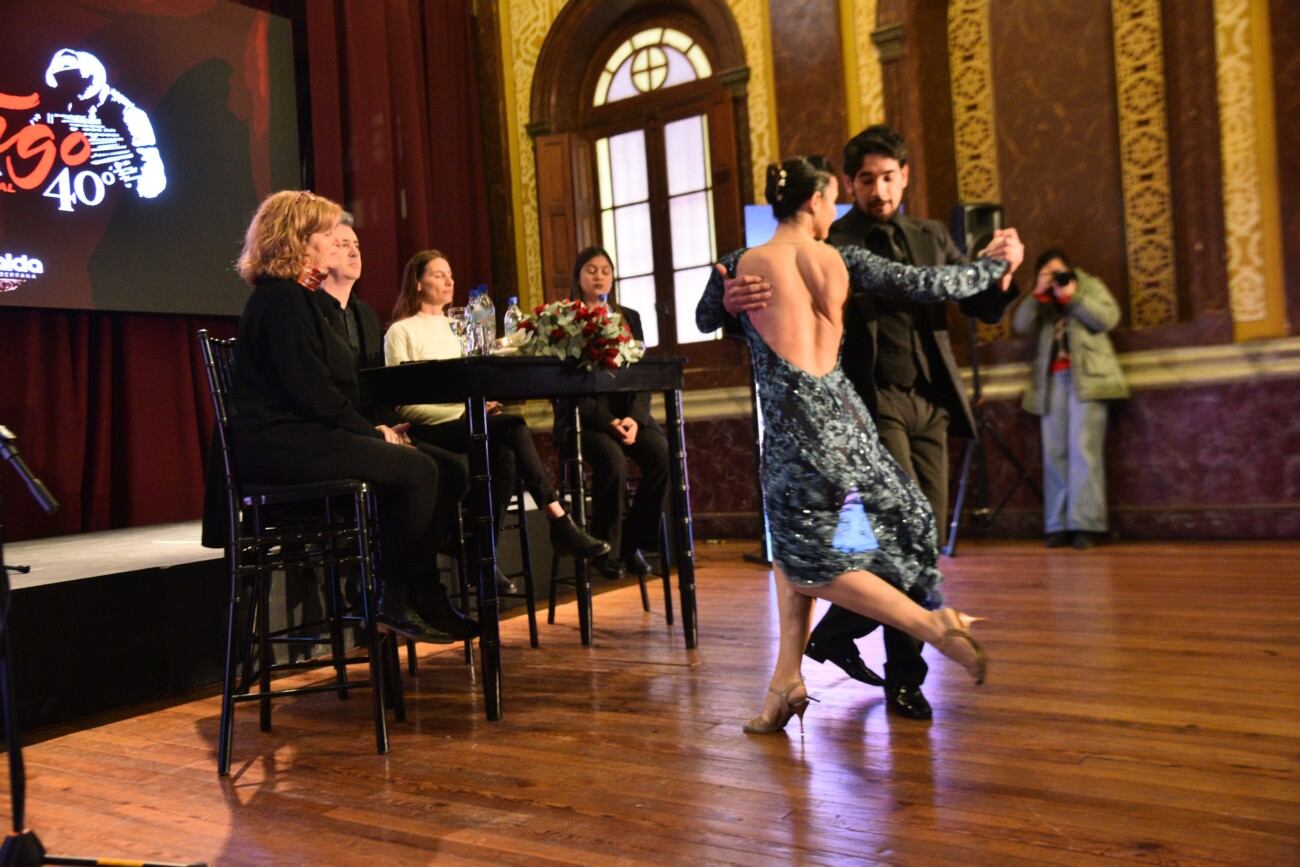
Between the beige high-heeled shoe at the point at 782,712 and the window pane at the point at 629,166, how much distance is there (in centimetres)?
542

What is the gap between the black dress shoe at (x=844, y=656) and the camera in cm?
286

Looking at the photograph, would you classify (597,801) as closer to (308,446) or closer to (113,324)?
(308,446)

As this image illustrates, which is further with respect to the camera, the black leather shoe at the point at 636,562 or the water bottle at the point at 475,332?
the black leather shoe at the point at 636,562

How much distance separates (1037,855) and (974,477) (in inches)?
176

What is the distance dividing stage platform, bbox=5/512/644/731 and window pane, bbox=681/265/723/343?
3.95 meters

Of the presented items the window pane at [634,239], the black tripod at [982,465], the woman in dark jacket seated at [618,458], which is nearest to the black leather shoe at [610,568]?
the woman in dark jacket seated at [618,458]

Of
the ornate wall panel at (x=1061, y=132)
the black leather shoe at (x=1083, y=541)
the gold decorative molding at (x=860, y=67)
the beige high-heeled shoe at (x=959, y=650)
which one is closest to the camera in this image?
the beige high-heeled shoe at (x=959, y=650)

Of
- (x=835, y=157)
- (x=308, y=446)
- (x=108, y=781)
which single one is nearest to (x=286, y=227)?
(x=308, y=446)

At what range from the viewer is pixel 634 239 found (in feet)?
25.0

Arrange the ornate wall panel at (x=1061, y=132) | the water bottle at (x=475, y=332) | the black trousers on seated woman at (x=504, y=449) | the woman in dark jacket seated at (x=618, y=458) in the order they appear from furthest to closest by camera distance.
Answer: the ornate wall panel at (x=1061, y=132)
the woman in dark jacket seated at (x=618, y=458)
the black trousers on seated woman at (x=504, y=449)
the water bottle at (x=475, y=332)

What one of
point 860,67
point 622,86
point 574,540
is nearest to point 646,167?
point 622,86

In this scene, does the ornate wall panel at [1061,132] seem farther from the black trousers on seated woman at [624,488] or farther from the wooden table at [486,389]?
the wooden table at [486,389]

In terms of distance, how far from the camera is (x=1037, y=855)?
5.75ft

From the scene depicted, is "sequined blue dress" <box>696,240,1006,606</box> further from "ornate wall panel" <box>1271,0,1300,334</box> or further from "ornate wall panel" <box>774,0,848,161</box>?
"ornate wall panel" <box>774,0,848,161</box>
